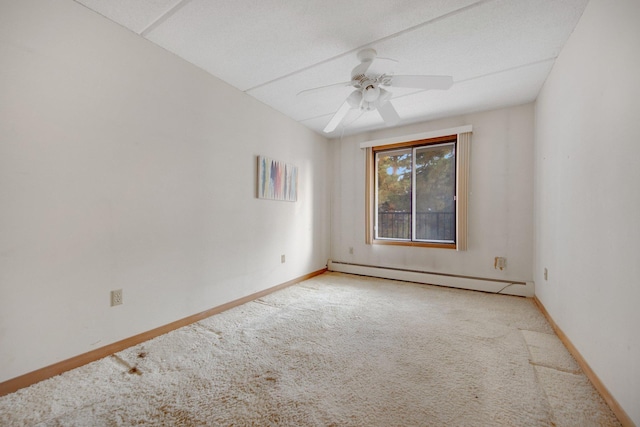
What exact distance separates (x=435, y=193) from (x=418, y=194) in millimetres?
233

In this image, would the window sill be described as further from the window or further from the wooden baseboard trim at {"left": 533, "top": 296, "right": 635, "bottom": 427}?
the wooden baseboard trim at {"left": 533, "top": 296, "right": 635, "bottom": 427}

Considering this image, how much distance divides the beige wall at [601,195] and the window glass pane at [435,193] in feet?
4.63

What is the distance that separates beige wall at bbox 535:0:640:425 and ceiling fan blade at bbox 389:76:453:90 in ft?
2.59

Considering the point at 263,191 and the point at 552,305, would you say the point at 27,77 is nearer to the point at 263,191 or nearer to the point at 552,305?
the point at 263,191

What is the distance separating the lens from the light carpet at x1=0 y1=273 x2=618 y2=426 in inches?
48.2

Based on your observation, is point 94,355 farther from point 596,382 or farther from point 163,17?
point 596,382

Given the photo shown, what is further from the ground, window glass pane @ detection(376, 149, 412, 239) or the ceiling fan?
the ceiling fan

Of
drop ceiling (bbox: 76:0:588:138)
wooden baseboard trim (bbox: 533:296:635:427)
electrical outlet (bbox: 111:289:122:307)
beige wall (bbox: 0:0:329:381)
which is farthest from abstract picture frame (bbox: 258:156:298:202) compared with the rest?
wooden baseboard trim (bbox: 533:296:635:427)

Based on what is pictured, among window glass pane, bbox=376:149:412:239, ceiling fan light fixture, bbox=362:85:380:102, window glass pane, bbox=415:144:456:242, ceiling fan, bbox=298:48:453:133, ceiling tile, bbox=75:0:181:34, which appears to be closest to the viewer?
ceiling tile, bbox=75:0:181:34

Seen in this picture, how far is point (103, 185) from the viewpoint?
1765mm

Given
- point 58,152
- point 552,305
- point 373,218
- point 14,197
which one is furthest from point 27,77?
point 552,305

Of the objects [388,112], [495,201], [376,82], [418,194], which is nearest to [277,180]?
[388,112]

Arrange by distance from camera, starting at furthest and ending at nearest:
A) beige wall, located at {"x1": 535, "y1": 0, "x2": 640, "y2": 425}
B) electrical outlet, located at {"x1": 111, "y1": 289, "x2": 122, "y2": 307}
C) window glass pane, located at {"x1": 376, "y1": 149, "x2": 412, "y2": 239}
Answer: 1. window glass pane, located at {"x1": 376, "y1": 149, "x2": 412, "y2": 239}
2. electrical outlet, located at {"x1": 111, "y1": 289, "x2": 122, "y2": 307}
3. beige wall, located at {"x1": 535, "y1": 0, "x2": 640, "y2": 425}

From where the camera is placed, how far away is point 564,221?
78.6 inches
